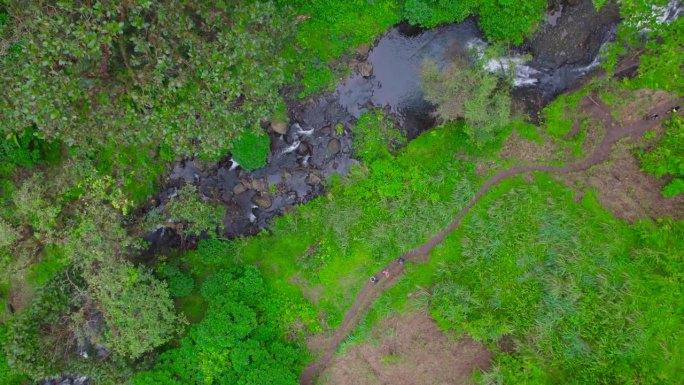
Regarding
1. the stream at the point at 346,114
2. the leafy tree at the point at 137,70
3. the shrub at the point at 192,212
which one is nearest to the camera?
the leafy tree at the point at 137,70

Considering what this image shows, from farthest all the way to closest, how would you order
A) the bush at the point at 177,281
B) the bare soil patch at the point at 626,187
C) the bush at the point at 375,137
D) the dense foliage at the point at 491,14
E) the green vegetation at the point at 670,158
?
the bush at the point at 375,137, the bare soil patch at the point at 626,187, the bush at the point at 177,281, the dense foliage at the point at 491,14, the green vegetation at the point at 670,158

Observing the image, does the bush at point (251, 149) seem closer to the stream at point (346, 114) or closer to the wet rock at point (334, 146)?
the stream at point (346, 114)

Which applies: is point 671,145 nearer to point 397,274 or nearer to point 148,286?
point 397,274

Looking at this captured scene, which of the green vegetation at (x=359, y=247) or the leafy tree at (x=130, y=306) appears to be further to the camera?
the green vegetation at (x=359, y=247)

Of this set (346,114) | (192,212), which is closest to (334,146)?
(346,114)

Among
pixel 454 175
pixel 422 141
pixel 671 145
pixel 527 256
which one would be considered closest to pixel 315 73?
pixel 422 141

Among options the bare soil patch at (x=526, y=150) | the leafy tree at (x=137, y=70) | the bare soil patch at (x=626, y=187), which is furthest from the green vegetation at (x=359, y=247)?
the leafy tree at (x=137, y=70)
